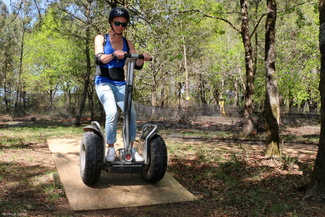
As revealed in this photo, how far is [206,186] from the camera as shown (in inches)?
178

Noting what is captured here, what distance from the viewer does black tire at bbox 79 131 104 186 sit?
11.8 feet

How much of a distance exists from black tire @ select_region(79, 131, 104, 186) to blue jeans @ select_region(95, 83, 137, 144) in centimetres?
19

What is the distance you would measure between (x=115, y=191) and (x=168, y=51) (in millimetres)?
22930

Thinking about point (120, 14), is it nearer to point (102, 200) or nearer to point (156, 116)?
point (102, 200)

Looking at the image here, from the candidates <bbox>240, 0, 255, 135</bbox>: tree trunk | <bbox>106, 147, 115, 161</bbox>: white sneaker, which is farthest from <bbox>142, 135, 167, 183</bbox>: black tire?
<bbox>240, 0, 255, 135</bbox>: tree trunk

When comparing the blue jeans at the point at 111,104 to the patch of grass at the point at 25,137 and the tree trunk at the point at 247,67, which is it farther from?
the tree trunk at the point at 247,67

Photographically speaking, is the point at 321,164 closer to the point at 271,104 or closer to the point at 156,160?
the point at 156,160

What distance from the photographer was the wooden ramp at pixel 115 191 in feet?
11.3

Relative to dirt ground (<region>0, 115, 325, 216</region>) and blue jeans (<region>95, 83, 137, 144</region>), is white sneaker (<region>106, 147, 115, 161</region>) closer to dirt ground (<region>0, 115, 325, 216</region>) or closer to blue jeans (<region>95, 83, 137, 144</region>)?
blue jeans (<region>95, 83, 137, 144</region>)

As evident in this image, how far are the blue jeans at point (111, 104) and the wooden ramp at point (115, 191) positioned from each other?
2.15 feet

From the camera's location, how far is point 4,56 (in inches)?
1320

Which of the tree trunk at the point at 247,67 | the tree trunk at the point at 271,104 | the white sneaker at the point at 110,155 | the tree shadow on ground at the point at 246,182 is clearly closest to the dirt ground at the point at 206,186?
the tree shadow on ground at the point at 246,182

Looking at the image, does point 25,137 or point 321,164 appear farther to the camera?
point 25,137

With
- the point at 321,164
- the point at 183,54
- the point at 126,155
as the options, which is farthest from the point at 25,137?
the point at 183,54
